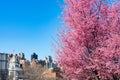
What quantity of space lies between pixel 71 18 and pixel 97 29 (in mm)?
1143

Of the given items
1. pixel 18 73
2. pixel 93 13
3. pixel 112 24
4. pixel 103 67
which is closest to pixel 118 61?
pixel 103 67

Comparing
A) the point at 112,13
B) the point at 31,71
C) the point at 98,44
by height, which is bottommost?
the point at 98,44

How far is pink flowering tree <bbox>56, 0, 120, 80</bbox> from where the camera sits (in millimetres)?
10484

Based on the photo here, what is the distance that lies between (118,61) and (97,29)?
4.55 ft

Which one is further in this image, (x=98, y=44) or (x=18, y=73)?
(x=18, y=73)

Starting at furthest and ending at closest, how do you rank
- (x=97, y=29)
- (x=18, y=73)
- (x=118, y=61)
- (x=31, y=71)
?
(x=18, y=73)
(x=31, y=71)
(x=97, y=29)
(x=118, y=61)

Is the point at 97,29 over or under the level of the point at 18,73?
under

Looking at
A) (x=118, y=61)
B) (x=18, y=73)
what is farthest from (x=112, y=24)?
(x=18, y=73)

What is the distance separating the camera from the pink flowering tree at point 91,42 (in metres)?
10.5

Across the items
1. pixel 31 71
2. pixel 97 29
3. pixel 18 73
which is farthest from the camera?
pixel 18 73

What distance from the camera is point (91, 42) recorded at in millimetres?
11172

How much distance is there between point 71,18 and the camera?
1183 cm

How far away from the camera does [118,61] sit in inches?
412

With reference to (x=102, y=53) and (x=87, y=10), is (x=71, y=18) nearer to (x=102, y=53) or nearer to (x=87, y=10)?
(x=87, y=10)
